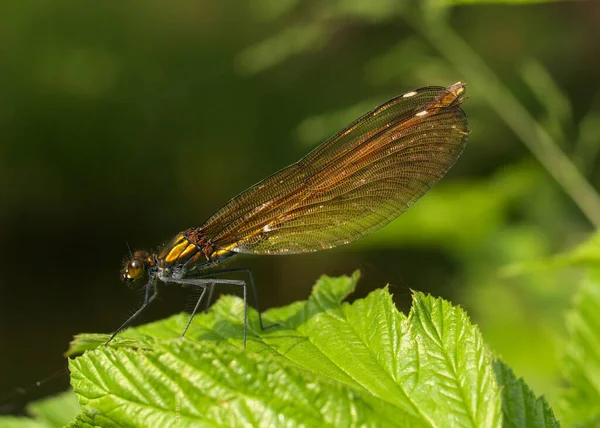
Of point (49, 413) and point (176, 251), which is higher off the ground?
point (176, 251)

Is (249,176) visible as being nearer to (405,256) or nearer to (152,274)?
(405,256)

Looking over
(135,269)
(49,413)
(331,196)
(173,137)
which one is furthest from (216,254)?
(173,137)

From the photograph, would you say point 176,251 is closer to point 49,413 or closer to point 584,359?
point 49,413

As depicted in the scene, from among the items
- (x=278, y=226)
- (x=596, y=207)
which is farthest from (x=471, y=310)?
(x=278, y=226)

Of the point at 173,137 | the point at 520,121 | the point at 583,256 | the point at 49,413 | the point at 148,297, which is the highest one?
the point at 173,137

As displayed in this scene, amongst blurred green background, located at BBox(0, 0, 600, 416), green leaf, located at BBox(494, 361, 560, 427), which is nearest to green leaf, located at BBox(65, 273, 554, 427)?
green leaf, located at BBox(494, 361, 560, 427)

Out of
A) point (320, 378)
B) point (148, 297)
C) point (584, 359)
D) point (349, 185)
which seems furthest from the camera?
point (349, 185)

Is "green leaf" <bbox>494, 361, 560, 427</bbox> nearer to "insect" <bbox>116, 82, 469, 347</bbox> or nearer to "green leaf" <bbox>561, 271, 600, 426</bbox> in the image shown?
"green leaf" <bbox>561, 271, 600, 426</bbox>

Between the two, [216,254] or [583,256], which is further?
[216,254]
